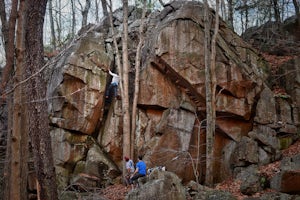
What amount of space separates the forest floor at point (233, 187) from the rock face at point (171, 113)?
56 centimetres

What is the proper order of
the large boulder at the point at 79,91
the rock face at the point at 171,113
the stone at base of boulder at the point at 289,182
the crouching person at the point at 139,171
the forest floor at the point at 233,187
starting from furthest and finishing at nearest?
1. the large boulder at the point at 79,91
2. the rock face at the point at 171,113
3. the crouching person at the point at 139,171
4. the forest floor at the point at 233,187
5. the stone at base of boulder at the point at 289,182

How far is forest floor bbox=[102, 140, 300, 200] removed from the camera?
34.9 feet

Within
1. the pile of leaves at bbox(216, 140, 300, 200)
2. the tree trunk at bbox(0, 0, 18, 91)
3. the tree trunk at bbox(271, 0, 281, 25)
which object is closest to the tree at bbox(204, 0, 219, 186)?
the pile of leaves at bbox(216, 140, 300, 200)

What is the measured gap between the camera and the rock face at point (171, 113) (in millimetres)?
13258

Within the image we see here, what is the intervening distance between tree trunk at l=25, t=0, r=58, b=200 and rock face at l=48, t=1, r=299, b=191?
6.72 meters

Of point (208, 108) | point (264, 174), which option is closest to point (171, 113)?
point (208, 108)

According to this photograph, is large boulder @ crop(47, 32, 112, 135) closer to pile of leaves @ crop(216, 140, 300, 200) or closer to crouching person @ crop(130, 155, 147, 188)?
crouching person @ crop(130, 155, 147, 188)

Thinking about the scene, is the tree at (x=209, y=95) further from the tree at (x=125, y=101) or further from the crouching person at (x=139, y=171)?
the tree at (x=125, y=101)

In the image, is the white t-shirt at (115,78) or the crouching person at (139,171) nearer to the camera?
the crouching person at (139,171)

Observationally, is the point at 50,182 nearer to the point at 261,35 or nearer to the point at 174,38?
the point at 174,38

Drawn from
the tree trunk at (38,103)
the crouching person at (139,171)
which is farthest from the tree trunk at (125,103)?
the tree trunk at (38,103)

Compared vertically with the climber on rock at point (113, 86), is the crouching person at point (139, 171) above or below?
below

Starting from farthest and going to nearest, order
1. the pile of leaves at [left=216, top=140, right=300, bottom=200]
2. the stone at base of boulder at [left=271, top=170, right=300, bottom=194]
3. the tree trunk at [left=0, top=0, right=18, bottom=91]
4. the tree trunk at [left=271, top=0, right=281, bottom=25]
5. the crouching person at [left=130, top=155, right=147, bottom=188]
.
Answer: the tree trunk at [left=271, top=0, right=281, bottom=25] < the crouching person at [left=130, top=155, right=147, bottom=188] < the pile of leaves at [left=216, top=140, right=300, bottom=200] < the stone at base of boulder at [left=271, top=170, right=300, bottom=194] < the tree trunk at [left=0, top=0, right=18, bottom=91]

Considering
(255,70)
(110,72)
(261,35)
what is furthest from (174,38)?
(261,35)
